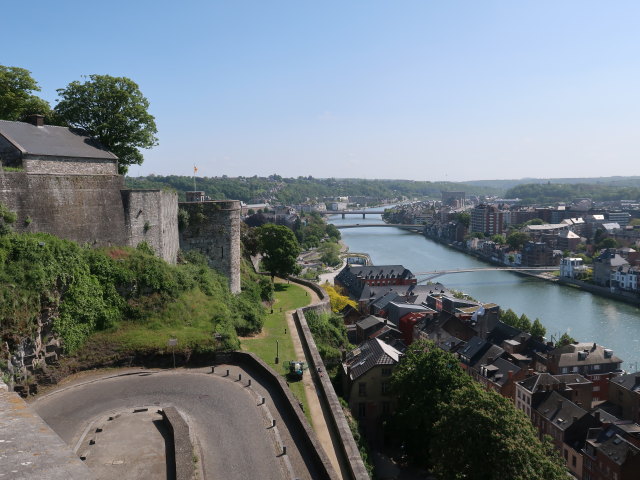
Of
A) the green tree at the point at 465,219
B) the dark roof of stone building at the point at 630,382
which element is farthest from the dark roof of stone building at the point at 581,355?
the green tree at the point at 465,219

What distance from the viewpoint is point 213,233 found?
17.8 meters

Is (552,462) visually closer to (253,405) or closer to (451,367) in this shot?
(451,367)

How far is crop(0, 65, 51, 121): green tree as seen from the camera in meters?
16.7

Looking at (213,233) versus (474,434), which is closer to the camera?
(474,434)

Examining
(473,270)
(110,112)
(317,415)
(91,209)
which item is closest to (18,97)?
(110,112)

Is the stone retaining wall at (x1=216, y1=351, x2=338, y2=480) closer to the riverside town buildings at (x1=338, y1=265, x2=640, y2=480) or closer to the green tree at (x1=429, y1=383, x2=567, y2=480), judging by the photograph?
the green tree at (x1=429, y1=383, x2=567, y2=480)

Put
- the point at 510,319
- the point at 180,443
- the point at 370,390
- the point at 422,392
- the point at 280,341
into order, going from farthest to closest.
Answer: the point at 510,319
the point at 370,390
the point at 280,341
the point at 422,392
the point at 180,443

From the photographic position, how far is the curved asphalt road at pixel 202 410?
7.95 m

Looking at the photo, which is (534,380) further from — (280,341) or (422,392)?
(280,341)

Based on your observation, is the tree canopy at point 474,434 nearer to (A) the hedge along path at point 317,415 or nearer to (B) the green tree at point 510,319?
(A) the hedge along path at point 317,415

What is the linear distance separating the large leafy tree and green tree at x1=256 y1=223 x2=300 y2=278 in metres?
9.69

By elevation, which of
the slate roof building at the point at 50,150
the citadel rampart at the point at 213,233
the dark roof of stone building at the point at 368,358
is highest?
the slate roof building at the point at 50,150

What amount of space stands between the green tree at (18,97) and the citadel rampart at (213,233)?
227 inches

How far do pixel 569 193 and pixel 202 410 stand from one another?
189900 millimetres
